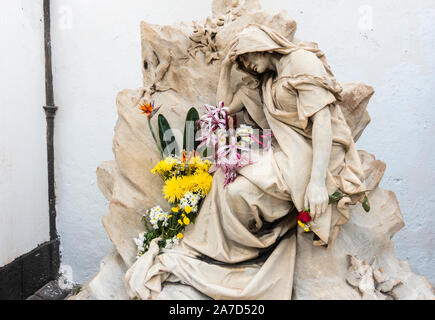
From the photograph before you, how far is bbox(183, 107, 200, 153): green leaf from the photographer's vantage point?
8.42 feet

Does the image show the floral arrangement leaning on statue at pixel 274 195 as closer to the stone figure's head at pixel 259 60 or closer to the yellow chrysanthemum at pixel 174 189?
→ the stone figure's head at pixel 259 60

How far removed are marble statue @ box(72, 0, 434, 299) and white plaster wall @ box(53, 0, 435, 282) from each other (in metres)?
0.96

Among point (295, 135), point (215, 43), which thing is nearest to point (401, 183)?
point (295, 135)

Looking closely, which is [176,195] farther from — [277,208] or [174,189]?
[277,208]

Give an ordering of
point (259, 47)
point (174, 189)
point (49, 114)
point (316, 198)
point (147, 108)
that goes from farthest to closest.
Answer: point (49, 114) < point (147, 108) < point (174, 189) < point (259, 47) < point (316, 198)

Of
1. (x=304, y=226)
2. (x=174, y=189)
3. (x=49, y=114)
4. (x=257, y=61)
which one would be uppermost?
(x=257, y=61)

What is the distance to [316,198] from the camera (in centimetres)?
199

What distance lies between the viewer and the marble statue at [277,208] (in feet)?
6.74

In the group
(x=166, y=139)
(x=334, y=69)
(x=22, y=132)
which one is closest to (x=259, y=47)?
(x=166, y=139)

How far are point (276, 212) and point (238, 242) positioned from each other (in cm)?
26

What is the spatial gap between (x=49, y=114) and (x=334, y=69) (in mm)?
2523

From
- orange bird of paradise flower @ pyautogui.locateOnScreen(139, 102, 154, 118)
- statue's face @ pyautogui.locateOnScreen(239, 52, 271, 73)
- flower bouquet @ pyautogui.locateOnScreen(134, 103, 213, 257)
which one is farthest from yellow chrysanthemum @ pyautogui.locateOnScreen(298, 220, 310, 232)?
orange bird of paradise flower @ pyautogui.locateOnScreen(139, 102, 154, 118)

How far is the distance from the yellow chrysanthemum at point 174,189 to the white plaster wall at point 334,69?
5.05 feet

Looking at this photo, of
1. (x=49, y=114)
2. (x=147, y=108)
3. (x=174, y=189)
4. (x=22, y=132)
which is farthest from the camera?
(x=49, y=114)
